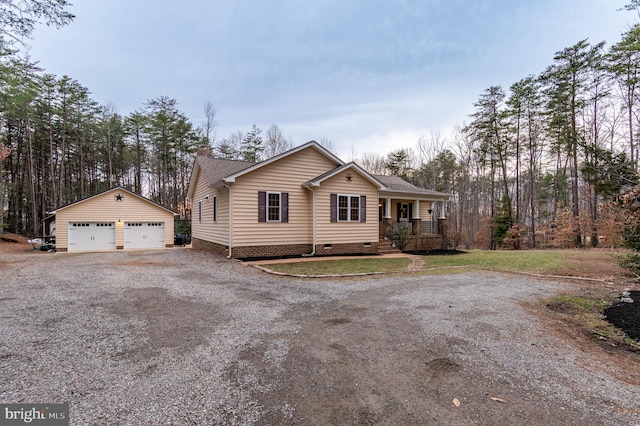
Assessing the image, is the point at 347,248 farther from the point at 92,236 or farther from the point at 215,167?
the point at 92,236

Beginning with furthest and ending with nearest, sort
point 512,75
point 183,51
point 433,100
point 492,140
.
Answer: point 492,140
point 512,75
point 433,100
point 183,51

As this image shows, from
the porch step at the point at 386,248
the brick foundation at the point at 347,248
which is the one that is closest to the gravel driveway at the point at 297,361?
the brick foundation at the point at 347,248

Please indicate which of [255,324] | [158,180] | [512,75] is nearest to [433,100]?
[512,75]

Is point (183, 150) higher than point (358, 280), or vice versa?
point (183, 150)

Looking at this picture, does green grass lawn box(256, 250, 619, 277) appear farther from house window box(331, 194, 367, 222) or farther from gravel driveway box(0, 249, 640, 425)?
gravel driveway box(0, 249, 640, 425)

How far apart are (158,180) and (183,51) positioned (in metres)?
18.6

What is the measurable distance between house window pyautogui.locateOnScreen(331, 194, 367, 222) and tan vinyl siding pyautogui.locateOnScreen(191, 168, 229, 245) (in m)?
4.82

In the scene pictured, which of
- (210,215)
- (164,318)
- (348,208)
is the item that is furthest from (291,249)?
(164,318)

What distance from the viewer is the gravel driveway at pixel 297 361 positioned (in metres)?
2.41

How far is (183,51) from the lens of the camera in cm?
1622

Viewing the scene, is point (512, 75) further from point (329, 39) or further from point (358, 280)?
point (358, 280)

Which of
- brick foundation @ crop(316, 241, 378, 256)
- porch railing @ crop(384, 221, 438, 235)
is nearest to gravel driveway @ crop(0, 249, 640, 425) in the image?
brick foundation @ crop(316, 241, 378, 256)

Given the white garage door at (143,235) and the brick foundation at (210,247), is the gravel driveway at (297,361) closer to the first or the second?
the brick foundation at (210,247)

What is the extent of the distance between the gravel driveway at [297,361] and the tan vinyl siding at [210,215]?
6.50 metres
